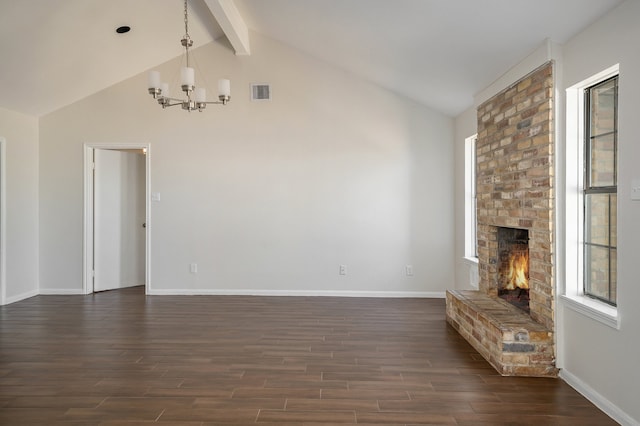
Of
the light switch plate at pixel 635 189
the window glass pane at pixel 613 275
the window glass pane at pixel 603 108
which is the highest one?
the window glass pane at pixel 603 108

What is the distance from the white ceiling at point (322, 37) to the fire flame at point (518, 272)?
1.75 meters

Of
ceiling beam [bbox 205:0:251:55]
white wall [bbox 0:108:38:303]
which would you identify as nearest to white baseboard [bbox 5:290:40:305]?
white wall [bbox 0:108:38:303]

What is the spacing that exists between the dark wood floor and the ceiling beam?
3.32m

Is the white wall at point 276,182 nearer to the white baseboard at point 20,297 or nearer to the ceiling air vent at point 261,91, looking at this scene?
the ceiling air vent at point 261,91

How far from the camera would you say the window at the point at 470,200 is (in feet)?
18.0

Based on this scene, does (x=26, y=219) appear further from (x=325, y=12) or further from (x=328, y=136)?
(x=325, y=12)

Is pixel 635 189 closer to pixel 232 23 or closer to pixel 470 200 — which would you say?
pixel 470 200

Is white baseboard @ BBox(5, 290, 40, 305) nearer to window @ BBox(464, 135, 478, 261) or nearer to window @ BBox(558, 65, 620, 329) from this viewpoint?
window @ BBox(464, 135, 478, 261)

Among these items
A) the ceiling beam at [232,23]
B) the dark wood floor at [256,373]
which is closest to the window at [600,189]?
the dark wood floor at [256,373]

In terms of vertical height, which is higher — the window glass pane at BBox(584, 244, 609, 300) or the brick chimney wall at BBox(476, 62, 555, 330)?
the brick chimney wall at BBox(476, 62, 555, 330)

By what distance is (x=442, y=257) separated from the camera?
19.6 feet

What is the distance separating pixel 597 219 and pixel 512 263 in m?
1.44

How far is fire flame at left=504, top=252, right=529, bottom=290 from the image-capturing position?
4.17 metres

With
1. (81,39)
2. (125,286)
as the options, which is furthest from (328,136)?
(125,286)
